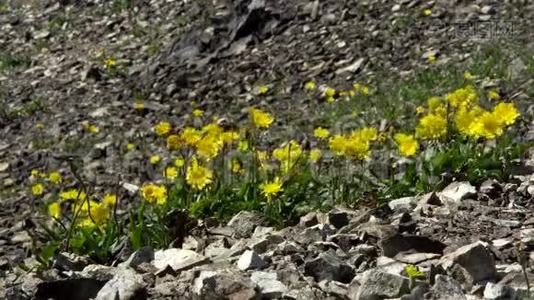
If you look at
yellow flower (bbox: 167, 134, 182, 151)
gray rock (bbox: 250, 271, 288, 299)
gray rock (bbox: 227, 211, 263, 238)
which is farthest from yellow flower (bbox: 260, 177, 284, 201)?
gray rock (bbox: 250, 271, 288, 299)

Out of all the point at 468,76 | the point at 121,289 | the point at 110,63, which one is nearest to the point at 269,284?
the point at 121,289

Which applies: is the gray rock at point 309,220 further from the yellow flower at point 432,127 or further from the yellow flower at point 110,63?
the yellow flower at point 110,63

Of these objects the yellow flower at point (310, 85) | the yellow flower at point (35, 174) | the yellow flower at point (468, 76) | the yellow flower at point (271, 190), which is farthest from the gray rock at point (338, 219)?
the yellow flower at point (310, 85)

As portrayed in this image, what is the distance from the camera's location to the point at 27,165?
11812 millimetres

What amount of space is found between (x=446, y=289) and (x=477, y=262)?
0.34 meters

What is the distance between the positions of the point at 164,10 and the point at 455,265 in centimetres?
1548

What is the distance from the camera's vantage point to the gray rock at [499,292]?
11.0ft

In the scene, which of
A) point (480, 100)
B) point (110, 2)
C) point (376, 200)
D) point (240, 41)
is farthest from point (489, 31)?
point (110, 2)

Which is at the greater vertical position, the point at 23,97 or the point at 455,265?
the point at 455,265

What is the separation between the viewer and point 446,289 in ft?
11.4

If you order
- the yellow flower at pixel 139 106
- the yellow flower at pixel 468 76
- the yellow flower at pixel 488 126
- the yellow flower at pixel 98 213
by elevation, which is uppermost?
the yellow flower at pixel 98 213

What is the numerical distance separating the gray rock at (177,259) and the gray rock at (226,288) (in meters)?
0.68

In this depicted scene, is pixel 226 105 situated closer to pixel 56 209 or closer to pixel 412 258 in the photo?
pixel 56 209

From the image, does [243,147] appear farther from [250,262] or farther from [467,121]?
[250,262]
